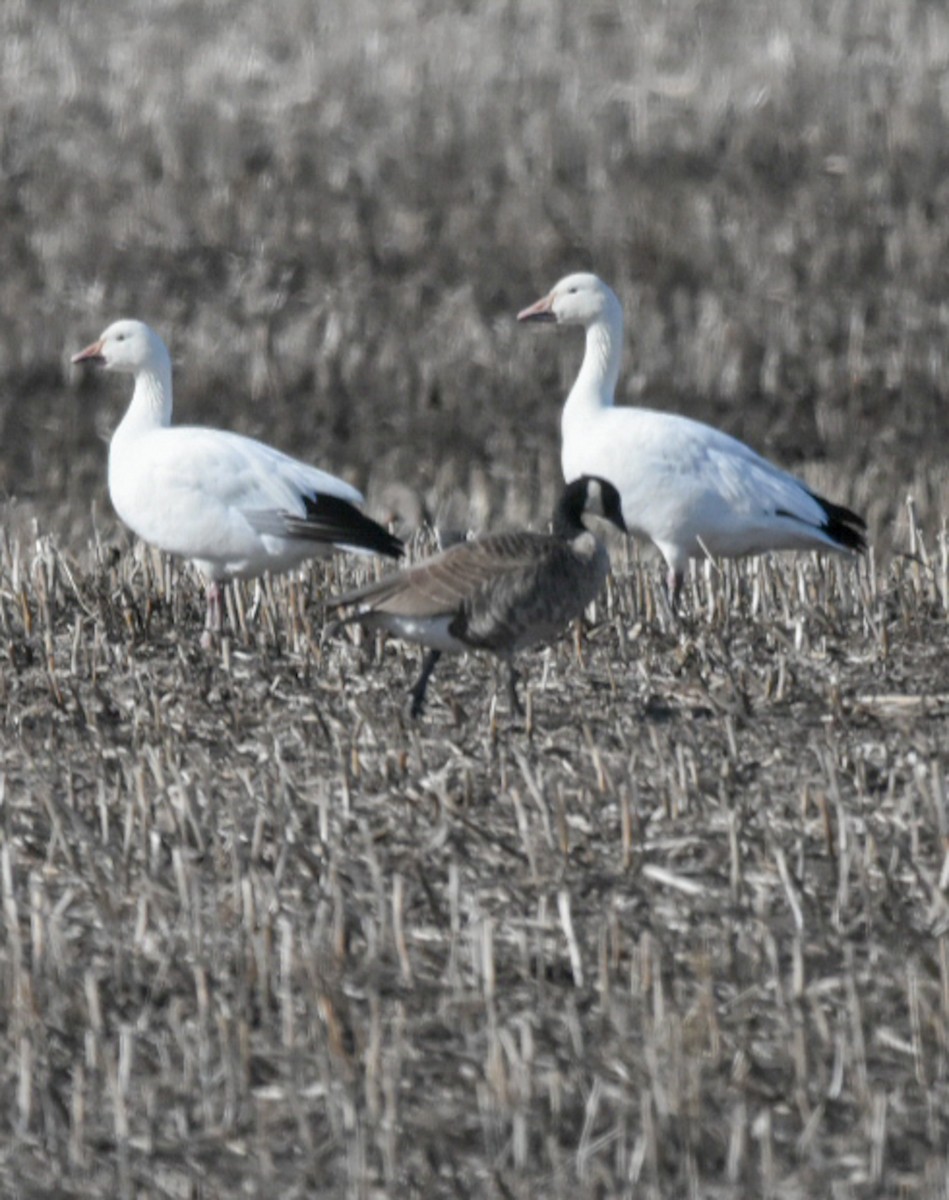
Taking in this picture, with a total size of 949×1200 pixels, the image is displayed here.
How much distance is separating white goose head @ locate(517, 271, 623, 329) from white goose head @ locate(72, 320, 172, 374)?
1455mm

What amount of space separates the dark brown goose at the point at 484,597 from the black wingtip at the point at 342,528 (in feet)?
3.75

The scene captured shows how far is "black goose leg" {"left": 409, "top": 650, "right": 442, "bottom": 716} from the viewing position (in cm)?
594

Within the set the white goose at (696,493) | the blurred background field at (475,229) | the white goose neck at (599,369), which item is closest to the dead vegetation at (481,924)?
the white goose at (696,493)

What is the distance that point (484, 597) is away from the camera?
5.75 metres

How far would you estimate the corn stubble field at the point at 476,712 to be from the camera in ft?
12.3

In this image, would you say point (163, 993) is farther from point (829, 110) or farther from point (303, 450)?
Result: point (829, 110)

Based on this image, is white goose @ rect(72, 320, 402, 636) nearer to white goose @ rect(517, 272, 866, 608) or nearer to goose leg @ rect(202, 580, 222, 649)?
goose leg @ rect(202, 580, 222, 649)

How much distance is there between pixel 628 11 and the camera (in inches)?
642

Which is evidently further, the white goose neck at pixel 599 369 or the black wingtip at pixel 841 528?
the white goose neck at pixel 599 369

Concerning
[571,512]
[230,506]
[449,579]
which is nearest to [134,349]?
[230,506]

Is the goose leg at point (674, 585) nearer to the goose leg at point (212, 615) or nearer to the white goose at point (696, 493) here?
the white goose at point (696, 493)

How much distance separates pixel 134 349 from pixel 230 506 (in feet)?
4.67

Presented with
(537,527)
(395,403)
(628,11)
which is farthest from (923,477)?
(628,11)

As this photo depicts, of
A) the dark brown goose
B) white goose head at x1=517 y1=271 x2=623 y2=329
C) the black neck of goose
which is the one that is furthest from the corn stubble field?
white goose head at x1=517 y1=271 x2=623 y2=329
